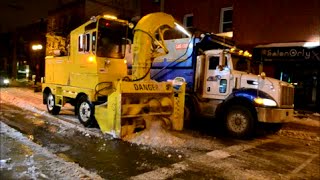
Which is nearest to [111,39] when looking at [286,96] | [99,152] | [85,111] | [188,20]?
[85,111]

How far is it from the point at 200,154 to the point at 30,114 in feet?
24.5

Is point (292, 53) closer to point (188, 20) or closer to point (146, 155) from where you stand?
point (188, 20)

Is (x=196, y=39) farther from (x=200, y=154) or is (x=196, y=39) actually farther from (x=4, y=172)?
(x=4, y=172)

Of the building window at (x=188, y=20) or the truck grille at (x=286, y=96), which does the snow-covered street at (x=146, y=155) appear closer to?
the truck grille at (x=286, y=96)

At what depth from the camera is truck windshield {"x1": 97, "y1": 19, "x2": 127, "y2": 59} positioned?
10078 mm

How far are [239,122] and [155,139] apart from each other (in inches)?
118

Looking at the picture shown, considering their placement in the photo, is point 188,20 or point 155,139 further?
point 188,20

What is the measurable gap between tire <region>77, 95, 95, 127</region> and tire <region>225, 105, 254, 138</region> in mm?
4137

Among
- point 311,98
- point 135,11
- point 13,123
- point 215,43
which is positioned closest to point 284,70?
point 311,98

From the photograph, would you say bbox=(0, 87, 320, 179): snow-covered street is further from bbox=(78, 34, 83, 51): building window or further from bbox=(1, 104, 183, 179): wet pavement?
bbox=(78, 34, 83, 51): building window

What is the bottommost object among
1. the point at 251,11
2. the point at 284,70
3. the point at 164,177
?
the point at 164,177

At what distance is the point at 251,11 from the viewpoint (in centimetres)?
1809

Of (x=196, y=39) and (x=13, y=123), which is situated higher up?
(x=196, y=39)

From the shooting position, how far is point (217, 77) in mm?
10750
